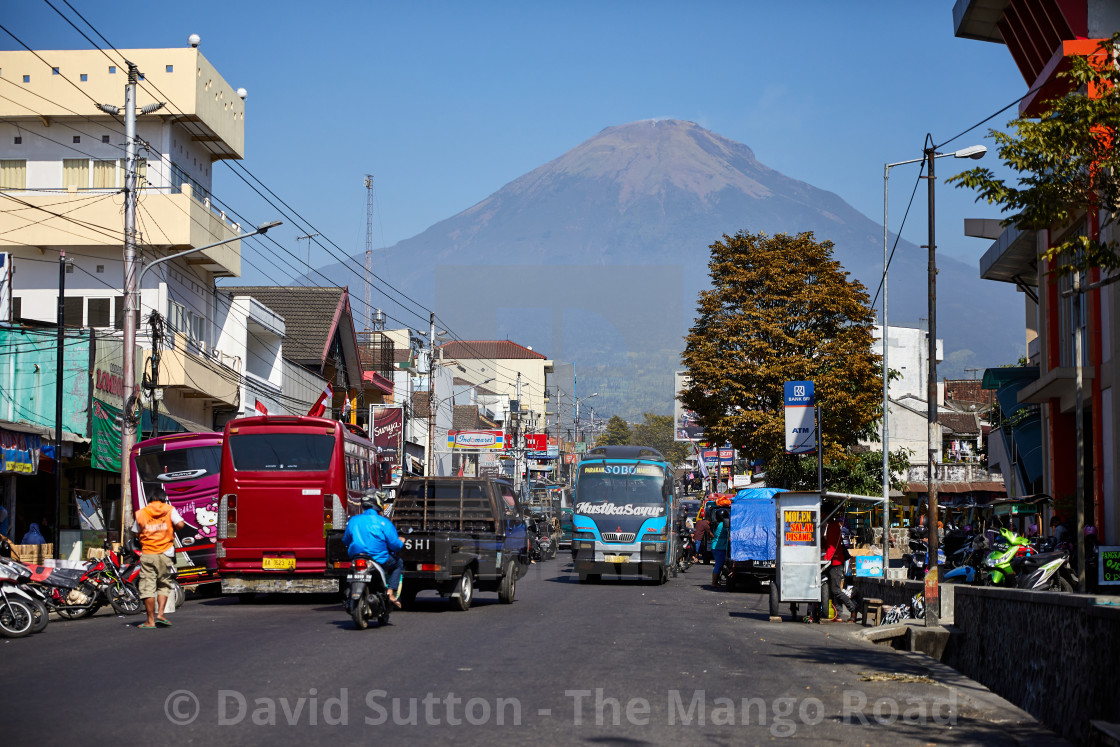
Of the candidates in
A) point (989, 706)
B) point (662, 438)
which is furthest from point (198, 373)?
point (662, 438)

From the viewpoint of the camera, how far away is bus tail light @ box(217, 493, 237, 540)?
2041cm

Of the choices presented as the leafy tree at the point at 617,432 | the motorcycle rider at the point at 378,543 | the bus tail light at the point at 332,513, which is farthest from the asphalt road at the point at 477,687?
the leafy tree at the point at 617,432

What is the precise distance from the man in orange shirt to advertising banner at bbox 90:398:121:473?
13.9m

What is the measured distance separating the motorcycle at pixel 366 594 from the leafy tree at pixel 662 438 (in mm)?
126558

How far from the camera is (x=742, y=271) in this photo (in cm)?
4262

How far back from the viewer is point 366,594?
15.7m

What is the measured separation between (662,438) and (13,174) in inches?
4431

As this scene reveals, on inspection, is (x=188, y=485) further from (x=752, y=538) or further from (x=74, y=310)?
(x=74, y=310)

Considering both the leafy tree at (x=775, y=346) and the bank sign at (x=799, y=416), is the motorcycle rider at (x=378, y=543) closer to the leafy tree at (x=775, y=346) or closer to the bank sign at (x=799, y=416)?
the bank sign at (x=799, y=416)

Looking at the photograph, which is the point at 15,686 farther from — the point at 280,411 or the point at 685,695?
the point at 280,411

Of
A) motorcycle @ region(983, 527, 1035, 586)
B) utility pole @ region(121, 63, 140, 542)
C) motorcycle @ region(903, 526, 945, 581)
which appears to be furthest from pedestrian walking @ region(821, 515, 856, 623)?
utility pole @ region(121, 63, 140, 542)

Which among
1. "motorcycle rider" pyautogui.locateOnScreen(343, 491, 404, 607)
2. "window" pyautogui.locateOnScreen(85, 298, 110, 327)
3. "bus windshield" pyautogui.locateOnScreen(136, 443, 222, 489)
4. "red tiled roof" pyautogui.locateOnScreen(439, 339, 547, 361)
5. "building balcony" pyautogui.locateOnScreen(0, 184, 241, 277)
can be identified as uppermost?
"red tiled roof" pyautogui.locateOnScreen(439, 339, 547, 361)

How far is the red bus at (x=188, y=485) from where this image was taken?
78.3 ft

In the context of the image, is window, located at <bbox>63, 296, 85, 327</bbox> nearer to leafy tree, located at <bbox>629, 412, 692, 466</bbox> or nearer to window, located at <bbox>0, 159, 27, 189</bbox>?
window, located at <bbox>0, 159, 27, 189</bbox>
